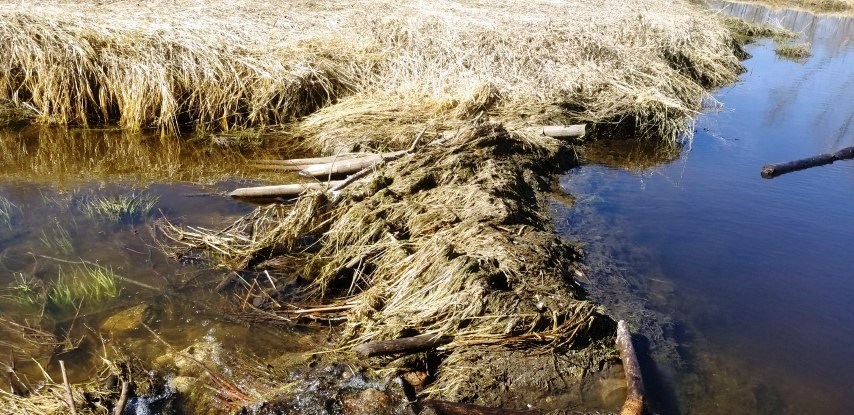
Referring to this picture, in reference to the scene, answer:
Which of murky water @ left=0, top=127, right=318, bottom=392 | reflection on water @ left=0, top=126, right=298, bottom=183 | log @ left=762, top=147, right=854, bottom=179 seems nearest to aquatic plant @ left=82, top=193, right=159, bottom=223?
murky water @ left=0, top=127, right=318, bottom=392

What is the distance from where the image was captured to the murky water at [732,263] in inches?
179

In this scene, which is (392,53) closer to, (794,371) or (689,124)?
(689,124)

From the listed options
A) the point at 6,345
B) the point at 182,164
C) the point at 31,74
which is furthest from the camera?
the point at 31,74

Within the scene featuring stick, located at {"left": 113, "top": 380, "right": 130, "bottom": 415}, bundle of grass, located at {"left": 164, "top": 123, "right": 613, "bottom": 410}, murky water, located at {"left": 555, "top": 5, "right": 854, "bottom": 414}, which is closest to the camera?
stick, located at {"left": 113, "top": 380, "right": 130, "bottom": 415}

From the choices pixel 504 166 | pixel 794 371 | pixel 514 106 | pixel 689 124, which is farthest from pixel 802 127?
pixel 794 371

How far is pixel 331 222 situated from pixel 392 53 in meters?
5.12

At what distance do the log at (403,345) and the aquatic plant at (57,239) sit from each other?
3.28 m

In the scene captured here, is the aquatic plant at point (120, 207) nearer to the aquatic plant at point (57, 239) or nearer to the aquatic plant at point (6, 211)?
the aquatic plant at point (57, 239)

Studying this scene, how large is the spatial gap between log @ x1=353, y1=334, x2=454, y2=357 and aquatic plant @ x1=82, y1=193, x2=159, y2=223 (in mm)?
3502

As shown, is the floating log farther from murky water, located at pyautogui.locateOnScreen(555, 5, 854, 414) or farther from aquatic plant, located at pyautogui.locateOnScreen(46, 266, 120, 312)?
aquatic plant, located at pyautogui.locateOnScreen(46, 266, 120, 312)

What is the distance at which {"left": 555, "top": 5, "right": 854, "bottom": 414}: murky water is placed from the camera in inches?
179

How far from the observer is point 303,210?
5.93 m

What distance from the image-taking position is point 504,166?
7.16 meters

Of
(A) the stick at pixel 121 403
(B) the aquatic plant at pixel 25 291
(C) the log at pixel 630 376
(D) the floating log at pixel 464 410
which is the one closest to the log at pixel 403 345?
(D) the floating log at pixel 464 410
